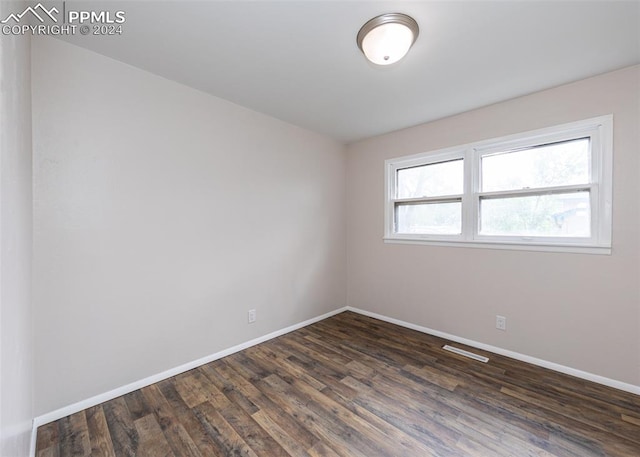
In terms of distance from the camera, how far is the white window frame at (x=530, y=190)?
2.12 m

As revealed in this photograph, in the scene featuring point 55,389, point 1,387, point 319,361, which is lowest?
point 319,361

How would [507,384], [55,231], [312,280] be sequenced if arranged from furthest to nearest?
1. [312,280]
2. [507,384]
3. [55,231]

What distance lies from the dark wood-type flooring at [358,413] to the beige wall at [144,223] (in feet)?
1.20

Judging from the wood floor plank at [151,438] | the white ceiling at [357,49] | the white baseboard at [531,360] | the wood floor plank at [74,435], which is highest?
the white ceiling at [357,49]

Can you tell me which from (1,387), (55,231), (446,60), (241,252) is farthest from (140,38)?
(446,60)

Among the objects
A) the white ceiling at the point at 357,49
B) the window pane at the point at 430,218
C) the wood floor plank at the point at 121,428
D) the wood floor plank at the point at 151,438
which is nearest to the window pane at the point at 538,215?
the window pane at the point at 430,218

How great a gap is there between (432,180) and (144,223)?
9.98 ft

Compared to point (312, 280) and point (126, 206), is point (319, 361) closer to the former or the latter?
point (312, 280)

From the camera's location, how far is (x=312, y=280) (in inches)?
138

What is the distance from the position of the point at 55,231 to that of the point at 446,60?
117 inches

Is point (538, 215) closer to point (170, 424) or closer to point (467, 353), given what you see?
point (467, 353)

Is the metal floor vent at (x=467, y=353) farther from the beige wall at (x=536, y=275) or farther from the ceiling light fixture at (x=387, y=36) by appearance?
the ceiling light fixture at (x=387, y=36)

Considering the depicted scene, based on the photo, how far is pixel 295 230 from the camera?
326 cm

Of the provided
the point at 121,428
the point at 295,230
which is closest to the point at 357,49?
the point at 295,230
